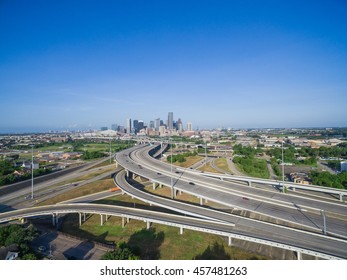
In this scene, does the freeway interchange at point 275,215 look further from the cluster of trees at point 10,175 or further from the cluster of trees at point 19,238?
the cluster of trees at point 10,175

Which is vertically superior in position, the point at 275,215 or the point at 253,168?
the point at 275,215

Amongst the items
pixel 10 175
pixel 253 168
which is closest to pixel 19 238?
pixel 10 175

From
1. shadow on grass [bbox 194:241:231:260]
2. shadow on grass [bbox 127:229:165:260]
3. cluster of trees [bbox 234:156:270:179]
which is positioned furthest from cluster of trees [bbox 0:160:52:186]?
cluster of trees [bbox 234:156:270:179]

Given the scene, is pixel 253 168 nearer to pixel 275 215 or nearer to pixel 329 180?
pixel 329 180

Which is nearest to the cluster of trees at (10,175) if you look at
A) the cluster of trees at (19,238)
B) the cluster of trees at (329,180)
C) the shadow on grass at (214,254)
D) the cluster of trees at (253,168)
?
the cluster of trees at (19,238)

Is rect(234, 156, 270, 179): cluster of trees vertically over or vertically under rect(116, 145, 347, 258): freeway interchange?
under

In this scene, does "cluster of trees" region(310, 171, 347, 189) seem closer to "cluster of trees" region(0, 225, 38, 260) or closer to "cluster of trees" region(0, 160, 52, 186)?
"cluster of trees" region(0, 225, 38, 260)

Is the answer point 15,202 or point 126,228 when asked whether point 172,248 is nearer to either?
point 126,228
